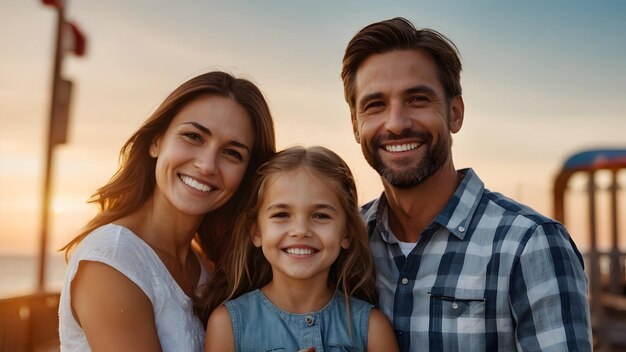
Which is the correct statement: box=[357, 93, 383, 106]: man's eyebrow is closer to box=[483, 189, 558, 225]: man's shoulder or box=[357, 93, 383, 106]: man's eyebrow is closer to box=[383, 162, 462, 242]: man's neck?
box=[383, 162, 462, 242]: man's neck

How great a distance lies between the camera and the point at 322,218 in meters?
2.65

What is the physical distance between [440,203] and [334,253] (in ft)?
1.70

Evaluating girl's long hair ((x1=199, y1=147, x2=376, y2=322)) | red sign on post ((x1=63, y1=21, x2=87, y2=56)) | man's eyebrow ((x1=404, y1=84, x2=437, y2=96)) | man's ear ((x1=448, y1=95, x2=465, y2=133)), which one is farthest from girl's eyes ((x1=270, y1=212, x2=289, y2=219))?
red sign on post ((x1=63, y1=21, x2=87, y2=56))

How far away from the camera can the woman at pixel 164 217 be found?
232 cm

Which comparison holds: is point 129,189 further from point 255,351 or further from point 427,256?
point 427,256

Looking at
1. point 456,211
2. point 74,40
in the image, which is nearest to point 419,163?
point 456,211

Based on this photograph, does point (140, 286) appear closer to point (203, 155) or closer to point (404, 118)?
point (203, 155)

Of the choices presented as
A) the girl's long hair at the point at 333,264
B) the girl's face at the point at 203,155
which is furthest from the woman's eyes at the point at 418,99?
the girl's face at the point at 203,155

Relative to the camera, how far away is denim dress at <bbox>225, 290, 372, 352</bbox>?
256 cm

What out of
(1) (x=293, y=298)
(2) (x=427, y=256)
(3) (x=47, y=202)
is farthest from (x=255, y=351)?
(3) (x=47, y=202)

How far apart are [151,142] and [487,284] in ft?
4.73

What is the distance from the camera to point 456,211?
2666mm

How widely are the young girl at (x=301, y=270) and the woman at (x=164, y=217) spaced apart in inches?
5.4

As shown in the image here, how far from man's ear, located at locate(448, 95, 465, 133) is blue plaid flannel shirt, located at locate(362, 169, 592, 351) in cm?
39
